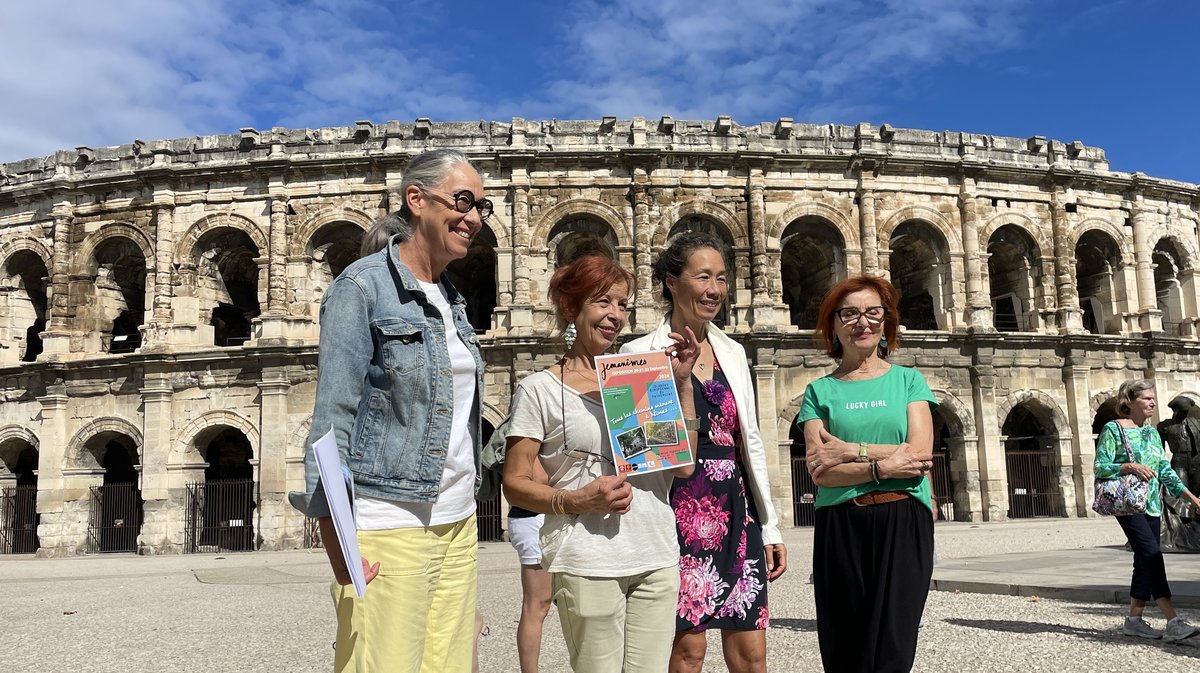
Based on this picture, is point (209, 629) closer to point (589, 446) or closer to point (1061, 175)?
point (589, 446)

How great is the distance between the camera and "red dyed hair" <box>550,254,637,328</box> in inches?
112

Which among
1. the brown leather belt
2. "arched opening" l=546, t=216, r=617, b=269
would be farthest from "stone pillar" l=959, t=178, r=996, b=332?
the brown leather belt

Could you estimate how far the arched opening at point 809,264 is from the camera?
66.7ft

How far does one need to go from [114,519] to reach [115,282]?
19.8 feet

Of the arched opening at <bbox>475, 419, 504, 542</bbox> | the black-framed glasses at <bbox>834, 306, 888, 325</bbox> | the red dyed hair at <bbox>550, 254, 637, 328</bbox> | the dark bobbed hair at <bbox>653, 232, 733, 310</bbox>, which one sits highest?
the dark bobbed hair at <bbox>653, 232, 733, 310</bbox>

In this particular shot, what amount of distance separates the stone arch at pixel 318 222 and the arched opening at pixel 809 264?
34.2 feet

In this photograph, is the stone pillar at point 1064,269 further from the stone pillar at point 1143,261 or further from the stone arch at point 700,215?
the stone arch at point 700,215

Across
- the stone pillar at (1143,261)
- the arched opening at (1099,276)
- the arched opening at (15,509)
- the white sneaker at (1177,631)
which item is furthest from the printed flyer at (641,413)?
the stone pillar at (1143,261)

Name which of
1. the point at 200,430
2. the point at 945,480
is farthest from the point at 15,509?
the point at 945,480

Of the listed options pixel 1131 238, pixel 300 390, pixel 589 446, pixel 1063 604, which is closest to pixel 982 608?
pixel 1063 604

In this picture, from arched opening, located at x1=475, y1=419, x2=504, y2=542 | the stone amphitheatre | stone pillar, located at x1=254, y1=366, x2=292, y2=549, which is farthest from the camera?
arched opening, located at x1=475, y1=419, x2=504, y2=542

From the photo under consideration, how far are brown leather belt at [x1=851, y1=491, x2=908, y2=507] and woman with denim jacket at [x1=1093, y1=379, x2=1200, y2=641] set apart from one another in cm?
361

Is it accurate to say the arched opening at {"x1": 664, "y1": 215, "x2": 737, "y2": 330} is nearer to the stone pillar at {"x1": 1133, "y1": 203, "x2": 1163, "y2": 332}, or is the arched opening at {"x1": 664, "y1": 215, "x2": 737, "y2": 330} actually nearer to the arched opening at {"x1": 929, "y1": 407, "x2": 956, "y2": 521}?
the arched opening at {"x1": 929, "y1": 407, "x2": 956, "y2": 521}

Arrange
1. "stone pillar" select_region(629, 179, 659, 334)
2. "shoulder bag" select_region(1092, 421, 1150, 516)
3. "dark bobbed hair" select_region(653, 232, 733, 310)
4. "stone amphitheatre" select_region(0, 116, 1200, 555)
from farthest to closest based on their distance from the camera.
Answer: "stone pillar" select_region(629, 179, 659, 334)
"stone amphitheatre" select_region(0, 116, 1200, 555)
"shoulder bag" select_region(1092, 421, 1150, 516)
"dark bobbed hair" select_region(653, 232, 733, 310)
